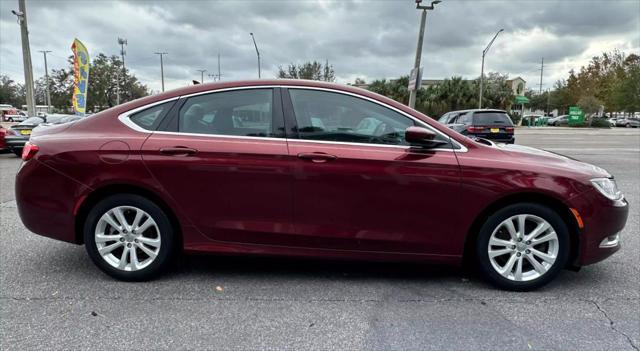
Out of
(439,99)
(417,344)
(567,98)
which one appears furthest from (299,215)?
(567,98)

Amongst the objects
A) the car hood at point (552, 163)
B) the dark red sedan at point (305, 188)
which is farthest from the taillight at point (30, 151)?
the car hood at point (552, 163)

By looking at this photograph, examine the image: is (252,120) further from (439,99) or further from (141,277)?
(439,99)

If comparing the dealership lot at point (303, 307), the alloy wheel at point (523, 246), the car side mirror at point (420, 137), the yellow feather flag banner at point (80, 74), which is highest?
the yellow feather flag banner at point (80, 74)

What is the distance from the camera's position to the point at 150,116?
333 centimetres

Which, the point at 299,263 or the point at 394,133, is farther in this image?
the point at 299,263

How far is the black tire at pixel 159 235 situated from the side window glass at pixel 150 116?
1.87 feet

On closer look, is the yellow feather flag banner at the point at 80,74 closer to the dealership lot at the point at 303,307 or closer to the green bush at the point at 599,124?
the dealership lot at the point at 303,307

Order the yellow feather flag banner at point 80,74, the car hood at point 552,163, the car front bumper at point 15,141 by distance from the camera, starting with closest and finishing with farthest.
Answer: the car hood at point 552,163 < the car front bumper at point 15,141 < the yellow feather flag banner at point 80,74

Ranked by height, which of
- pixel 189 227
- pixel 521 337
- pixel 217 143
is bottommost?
pixel 521 337

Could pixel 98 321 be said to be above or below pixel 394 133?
below

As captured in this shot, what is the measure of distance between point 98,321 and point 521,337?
273 cm

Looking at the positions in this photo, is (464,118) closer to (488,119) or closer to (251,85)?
(488,119)

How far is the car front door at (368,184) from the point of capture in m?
3.09

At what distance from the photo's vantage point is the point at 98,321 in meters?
2.73
